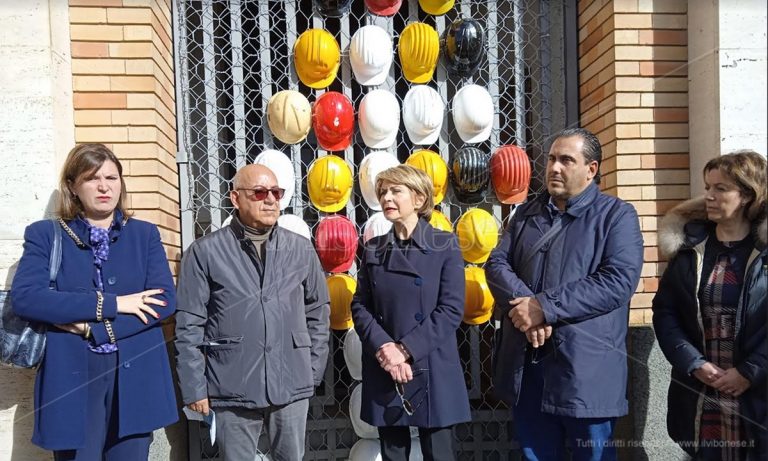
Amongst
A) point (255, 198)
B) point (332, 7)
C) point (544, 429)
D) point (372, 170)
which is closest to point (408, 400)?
point (544, 429)

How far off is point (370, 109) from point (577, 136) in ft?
4.67

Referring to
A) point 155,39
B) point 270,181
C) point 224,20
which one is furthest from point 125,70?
point 270,181

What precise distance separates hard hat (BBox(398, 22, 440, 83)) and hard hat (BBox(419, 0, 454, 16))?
15 centimetres

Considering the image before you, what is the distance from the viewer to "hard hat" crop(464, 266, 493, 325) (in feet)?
12.3

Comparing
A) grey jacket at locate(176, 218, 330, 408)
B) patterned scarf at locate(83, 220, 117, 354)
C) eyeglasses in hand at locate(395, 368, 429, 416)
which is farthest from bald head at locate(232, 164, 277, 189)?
eyeglasses in hand at locate(395, 368, 429, 416)

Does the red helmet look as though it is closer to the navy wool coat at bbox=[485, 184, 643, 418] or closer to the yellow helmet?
the yellow helmet

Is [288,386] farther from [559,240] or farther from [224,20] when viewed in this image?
[224,20]

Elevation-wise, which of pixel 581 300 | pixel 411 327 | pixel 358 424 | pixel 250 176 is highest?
pixel 250 176

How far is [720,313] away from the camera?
2.62 meters

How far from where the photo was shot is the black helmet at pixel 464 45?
384 centimetres

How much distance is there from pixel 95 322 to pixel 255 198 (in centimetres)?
88

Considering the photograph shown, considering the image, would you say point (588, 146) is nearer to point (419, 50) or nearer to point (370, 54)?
point (419, 50)

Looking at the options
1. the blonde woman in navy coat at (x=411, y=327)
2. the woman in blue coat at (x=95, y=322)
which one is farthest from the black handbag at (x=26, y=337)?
the blonde woman in navy coat at (x=411, y=327)

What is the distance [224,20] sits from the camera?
4012 millimetres
